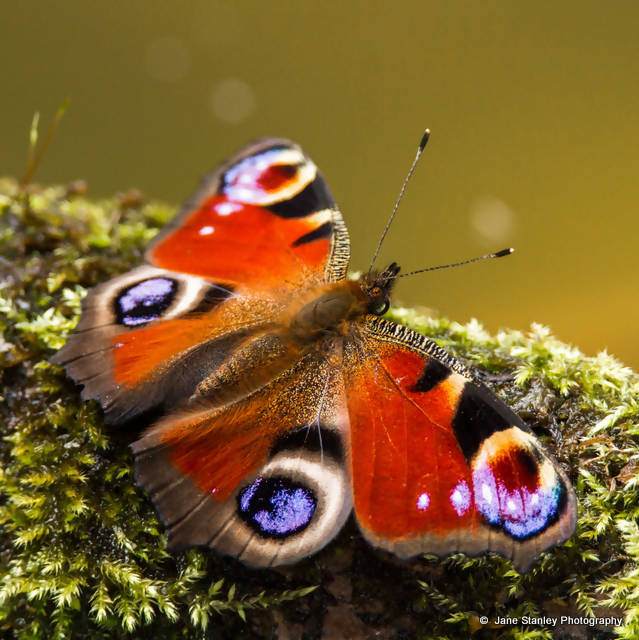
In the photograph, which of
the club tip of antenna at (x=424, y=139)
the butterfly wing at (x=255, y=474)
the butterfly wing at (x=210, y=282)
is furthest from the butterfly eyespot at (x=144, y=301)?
A: the club tip of antenna at (x=424, y=139)

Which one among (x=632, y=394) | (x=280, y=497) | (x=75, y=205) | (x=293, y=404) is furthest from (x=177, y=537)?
(x=75, y=205)

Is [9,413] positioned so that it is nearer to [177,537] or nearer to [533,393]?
[177,537]

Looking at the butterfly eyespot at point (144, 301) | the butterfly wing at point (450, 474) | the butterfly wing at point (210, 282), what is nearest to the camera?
the butterfly wing at point (450, 474)

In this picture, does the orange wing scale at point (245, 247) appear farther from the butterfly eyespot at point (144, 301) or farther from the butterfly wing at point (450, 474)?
the butterfly wing at point (450, 474)


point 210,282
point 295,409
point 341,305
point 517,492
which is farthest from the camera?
point 210,282

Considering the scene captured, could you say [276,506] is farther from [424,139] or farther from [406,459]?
[424,139]

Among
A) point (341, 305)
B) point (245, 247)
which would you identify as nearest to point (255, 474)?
point (341, 305)
